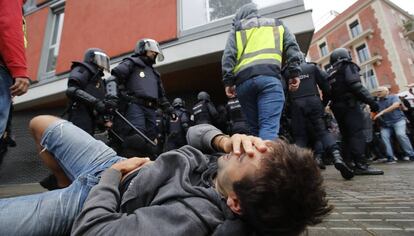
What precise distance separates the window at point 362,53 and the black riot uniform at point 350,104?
102 feet

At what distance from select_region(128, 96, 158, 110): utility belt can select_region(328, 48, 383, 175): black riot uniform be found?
8.60ft

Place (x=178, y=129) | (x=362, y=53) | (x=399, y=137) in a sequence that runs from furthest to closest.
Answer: (x=362, y=53)
(x=399, y=137)
(x=178, y=129)

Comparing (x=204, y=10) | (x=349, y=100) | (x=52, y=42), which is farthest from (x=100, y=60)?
(x=52, y=42)

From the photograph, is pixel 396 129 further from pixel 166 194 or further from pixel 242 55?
pixel 166 194

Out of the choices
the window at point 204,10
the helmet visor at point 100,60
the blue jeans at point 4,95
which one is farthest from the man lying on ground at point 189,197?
the window at point 204,10

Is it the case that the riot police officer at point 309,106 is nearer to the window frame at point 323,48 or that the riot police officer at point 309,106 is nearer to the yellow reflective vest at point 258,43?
the yellow reflective vest at point 258,43

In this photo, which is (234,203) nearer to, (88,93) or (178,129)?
(88,93)

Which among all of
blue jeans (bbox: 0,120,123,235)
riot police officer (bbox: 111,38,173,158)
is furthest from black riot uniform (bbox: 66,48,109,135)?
blue jeans (bbox: 0,120,123,235)

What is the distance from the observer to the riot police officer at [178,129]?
6.00 meters

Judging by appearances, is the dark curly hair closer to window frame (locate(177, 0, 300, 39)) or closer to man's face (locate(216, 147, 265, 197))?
man's face (locate(216, 147, 265, 197))

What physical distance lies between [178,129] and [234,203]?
521cm

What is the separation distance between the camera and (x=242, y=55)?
3.01m

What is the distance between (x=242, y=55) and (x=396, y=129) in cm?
538

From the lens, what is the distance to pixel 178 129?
20.3ft
